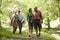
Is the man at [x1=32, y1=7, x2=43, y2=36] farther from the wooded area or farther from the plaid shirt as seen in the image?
the wooded area

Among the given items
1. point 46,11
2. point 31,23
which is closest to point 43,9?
point 46,11

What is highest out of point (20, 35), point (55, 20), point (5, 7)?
point (5, 7)

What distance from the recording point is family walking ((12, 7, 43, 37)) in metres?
4.82

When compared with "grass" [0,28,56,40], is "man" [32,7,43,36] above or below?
above

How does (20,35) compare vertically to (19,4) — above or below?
below

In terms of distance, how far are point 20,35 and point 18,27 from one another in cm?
18

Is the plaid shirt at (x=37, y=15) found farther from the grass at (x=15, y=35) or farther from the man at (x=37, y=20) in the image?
the grass at (x=15, y=35)

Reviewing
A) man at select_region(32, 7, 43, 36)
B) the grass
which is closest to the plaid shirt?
man at select_region(32, 7, 43, 36)

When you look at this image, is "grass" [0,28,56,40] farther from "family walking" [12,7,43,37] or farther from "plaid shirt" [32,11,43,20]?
"plaid shirt" [32,11,43,20]

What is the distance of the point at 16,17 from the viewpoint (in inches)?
192

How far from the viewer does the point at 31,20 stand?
15.9ft

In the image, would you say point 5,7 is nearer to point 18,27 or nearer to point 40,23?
point 18,27

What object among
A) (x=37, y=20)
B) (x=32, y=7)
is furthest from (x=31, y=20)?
(x=32, y=7)

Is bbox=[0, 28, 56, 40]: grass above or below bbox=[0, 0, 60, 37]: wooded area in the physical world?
below
